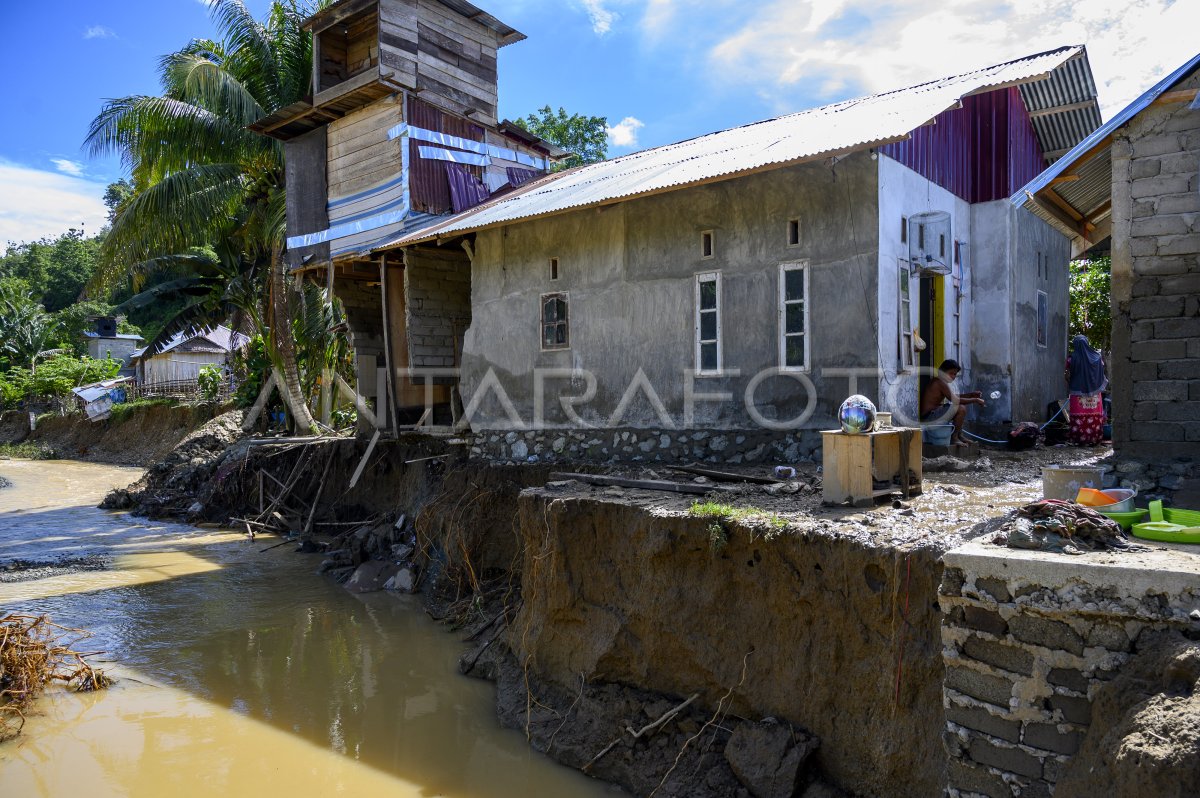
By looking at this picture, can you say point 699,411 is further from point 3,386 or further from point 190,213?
point 3,386

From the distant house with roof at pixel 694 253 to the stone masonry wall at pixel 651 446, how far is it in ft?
0.21

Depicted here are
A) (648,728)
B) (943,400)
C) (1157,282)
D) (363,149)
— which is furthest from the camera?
(363,149)

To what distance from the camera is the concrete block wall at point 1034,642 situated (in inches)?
128

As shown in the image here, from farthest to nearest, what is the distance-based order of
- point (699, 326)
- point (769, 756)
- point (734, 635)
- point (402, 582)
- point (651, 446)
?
point (402, 582), point (651, 446), point (699, 326), point (734, 635), point (769, 756)

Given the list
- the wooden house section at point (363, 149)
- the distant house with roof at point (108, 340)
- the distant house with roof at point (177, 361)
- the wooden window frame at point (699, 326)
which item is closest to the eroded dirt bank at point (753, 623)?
the wooden window frame at point (699, 326)

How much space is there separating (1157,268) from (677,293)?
17.0ft

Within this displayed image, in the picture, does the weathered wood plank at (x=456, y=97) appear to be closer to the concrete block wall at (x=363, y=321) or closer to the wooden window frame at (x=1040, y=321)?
the concrete block wall at (x=363, y=321)

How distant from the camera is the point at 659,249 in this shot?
10.2 meters

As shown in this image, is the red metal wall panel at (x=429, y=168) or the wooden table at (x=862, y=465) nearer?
the wooden table at (x=862, y=465)

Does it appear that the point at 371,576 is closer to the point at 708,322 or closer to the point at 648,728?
the point at 708,322

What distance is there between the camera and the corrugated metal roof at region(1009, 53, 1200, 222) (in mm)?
6152

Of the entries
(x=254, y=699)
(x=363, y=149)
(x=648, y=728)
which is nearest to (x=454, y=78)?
(x=363, y=149)

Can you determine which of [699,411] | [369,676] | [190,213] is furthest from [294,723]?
[190,213]

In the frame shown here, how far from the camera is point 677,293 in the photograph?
395 inches
